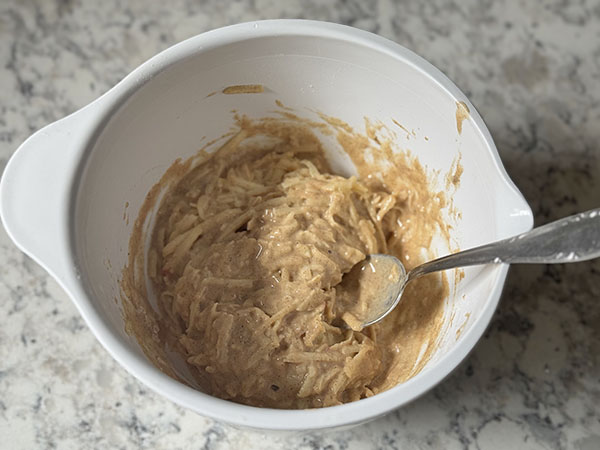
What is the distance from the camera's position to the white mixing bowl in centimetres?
139

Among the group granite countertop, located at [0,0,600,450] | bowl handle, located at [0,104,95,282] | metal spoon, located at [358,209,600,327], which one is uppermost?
bowl handle, located at [0,104,95,282]

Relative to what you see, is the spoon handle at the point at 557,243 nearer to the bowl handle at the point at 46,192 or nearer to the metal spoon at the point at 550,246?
the metal spoon at the point at 550,246

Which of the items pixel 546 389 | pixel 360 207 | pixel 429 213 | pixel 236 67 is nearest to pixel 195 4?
pixel 236 67

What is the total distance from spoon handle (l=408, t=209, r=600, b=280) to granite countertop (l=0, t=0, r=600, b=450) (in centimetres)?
55

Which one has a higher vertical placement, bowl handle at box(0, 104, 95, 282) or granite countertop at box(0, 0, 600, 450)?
bowl handle at box(0, 104, 95, 282)

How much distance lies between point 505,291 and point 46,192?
1.22 m

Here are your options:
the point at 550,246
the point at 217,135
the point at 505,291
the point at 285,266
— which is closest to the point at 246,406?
the point at 285,266

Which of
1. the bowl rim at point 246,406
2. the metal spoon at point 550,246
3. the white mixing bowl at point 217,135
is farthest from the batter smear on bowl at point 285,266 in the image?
the metal spoon at point 550,246

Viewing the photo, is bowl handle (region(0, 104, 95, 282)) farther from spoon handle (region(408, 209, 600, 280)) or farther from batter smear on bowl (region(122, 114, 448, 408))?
spoon handle (region(408, 209, 600, 280))

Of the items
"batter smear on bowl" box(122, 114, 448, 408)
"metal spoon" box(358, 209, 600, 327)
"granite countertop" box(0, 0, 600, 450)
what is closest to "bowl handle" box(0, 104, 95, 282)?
"batter smear on bowl" box(122, 114, 448, 408)

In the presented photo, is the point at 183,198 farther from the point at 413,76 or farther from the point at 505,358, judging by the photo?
the point at 505,358

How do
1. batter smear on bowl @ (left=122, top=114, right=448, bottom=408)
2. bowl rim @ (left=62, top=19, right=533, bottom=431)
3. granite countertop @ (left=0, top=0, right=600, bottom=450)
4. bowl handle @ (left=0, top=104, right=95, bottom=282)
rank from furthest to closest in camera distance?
granite countertop @ (left=0, top=0, right=600, bottom=450), batter smear on bowl @ (left=122, top=114, right=448, bottom=408), bowl handle @ (left=0, top=104, right=95, bottom=282), bowl rim @ (left=62, top=19, right=533, bottom=431)

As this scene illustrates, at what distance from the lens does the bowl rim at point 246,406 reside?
52.5 inches

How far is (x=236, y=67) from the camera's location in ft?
5.74
